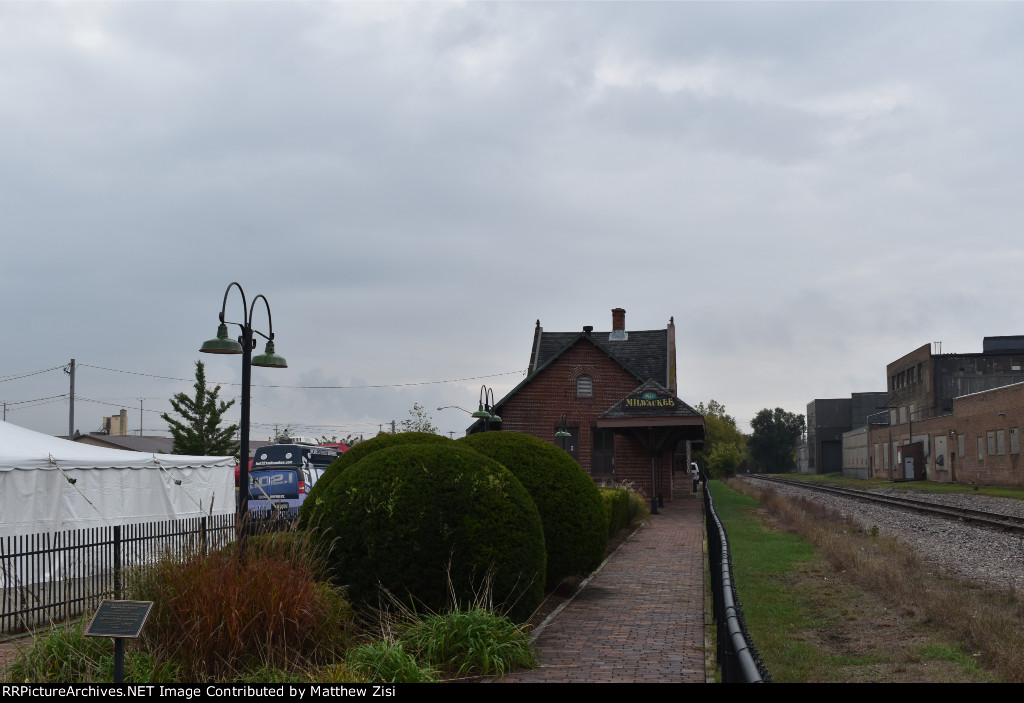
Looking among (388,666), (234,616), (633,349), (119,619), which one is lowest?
(388,666)

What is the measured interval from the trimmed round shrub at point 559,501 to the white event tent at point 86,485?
15.5ft

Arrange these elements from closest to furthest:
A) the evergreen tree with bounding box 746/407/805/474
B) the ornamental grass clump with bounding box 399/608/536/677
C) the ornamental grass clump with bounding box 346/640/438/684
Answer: the ornamental grass clump with bounding box 346/640/438/684 < the ornamental grass clump with bounding box 399/608/536/677 < the evergreen tree with bounding box 746/407/805/474

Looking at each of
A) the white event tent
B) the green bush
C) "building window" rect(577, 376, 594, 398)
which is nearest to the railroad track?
the green bush

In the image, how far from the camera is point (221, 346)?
39.9 ft

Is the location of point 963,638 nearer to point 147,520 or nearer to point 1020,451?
point 147,520

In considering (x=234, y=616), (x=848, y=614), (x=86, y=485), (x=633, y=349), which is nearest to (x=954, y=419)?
(x=633, y=349)

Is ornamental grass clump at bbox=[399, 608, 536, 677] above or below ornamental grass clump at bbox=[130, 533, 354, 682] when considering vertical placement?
below

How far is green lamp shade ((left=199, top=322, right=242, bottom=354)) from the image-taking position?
1215cm

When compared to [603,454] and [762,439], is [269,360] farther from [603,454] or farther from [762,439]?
[762,439]

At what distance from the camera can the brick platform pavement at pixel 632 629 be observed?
8008 mm

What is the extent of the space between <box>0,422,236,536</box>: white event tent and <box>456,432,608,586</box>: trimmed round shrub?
4716mm

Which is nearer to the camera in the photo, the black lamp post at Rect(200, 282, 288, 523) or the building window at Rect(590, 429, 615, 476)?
the black lamp post at Rect(200, 282, 288, 523)

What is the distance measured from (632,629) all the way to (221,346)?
21.8ft

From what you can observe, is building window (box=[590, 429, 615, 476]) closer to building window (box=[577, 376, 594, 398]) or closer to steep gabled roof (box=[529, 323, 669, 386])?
building window (box=[577, 376, 594, 398])
